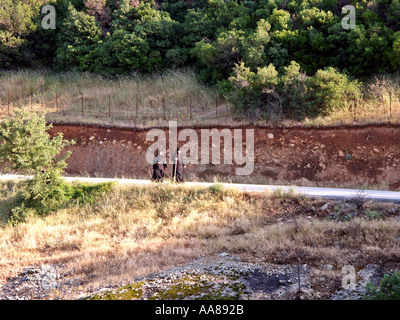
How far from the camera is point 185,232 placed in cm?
1093

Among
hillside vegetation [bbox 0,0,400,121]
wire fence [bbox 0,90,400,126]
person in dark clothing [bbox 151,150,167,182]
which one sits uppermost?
hillside vegetation [bbox 0,0,400,121]

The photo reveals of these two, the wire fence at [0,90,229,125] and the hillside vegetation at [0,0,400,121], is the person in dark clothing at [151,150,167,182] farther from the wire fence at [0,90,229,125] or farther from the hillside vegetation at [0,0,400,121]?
the hillside vegetation at [0,0,400,121]

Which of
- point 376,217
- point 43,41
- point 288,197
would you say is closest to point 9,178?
point 288,197

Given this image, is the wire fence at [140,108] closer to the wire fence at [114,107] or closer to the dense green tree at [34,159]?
the wire fence at [114,107]

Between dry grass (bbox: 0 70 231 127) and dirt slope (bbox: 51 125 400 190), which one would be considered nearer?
dirt slope (bbox: 51 125 400 190)

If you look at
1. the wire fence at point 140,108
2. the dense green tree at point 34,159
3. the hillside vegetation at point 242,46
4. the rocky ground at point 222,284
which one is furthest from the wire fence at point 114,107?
the rocky ground at point 222,284

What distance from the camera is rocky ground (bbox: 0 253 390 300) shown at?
7.21 metres

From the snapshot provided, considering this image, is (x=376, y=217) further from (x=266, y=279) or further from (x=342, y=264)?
(x=266, y=279)

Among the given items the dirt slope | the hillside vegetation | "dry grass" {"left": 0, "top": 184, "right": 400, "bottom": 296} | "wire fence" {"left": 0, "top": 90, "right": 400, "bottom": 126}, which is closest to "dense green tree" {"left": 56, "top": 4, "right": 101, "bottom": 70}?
the hillside vegetation

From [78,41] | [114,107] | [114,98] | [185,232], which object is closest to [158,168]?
[185,232]

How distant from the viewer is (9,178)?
629 inches

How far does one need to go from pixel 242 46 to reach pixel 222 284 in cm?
1629

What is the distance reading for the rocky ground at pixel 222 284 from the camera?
7211 millimetres

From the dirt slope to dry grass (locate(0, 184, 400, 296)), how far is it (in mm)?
3524
